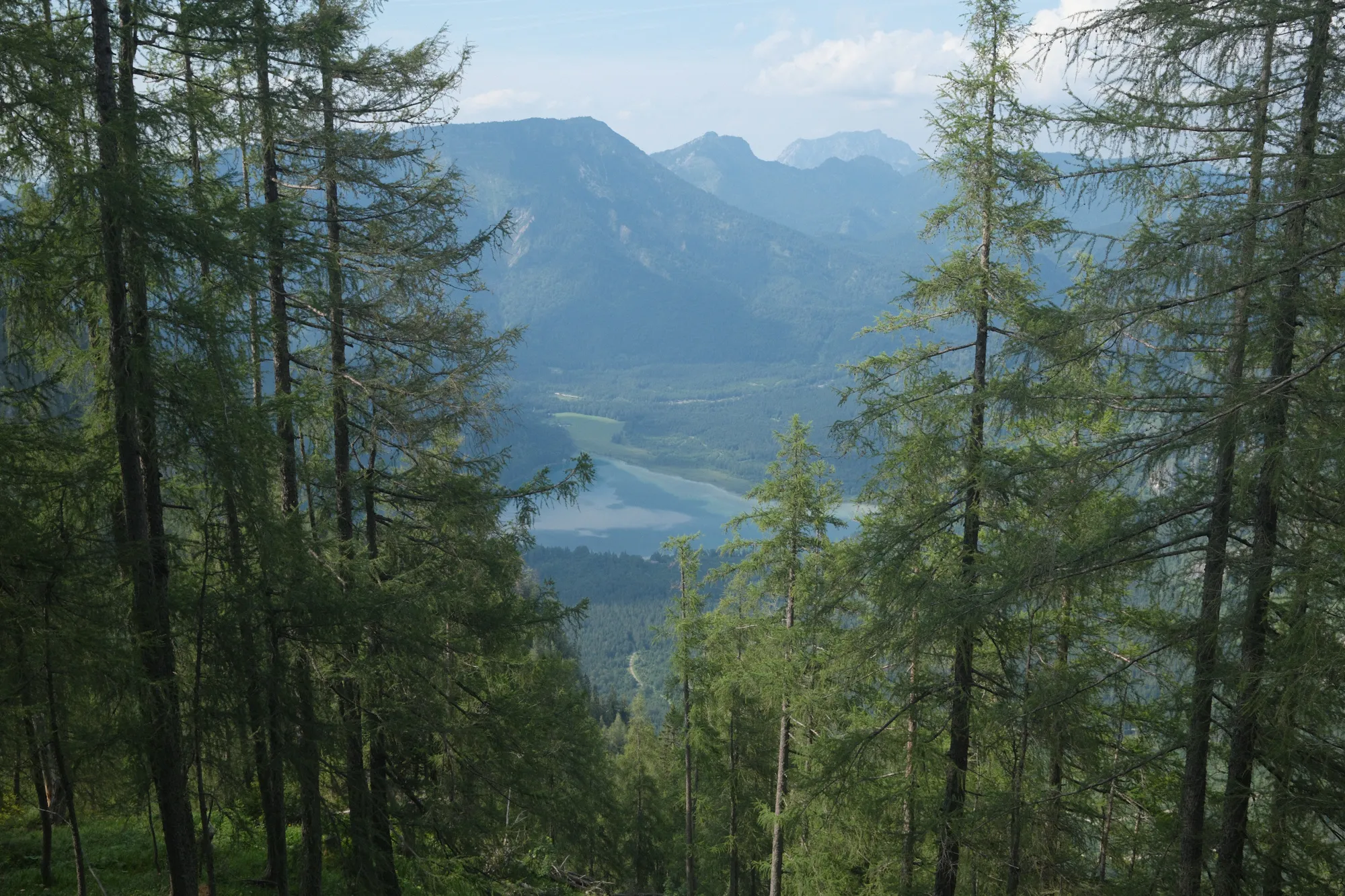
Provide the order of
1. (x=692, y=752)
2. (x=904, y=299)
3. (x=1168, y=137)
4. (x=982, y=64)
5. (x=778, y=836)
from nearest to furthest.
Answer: (x=1168, y=137) → (x=982, y=64) → (x=904, y=299) → (x=778, y=836) → (x=692, y=752)

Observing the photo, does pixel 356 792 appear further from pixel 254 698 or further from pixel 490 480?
pixel 490 480

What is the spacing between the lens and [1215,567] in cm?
536

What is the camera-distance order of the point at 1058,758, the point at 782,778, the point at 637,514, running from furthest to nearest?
the point at 637,514, the point at 782,778, the point at 1058,758

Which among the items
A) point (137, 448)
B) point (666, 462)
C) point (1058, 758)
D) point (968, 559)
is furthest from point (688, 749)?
point (666, 462)

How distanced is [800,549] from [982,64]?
21.2 feet

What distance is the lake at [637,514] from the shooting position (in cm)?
14238

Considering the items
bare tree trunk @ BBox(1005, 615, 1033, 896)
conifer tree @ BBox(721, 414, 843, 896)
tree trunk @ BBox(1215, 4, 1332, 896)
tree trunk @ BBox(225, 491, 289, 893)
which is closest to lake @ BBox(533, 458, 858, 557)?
conifer tree @ BBox(721, 414, 843, 896)

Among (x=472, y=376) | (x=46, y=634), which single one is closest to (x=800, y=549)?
(x=472, y=376)

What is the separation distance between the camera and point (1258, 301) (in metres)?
4.60

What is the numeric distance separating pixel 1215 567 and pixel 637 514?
155 meters

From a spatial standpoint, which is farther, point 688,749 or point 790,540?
point 688,749

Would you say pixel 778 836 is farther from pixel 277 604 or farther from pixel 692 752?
pixel 277 604

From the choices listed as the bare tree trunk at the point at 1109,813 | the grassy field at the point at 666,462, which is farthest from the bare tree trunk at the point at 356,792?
the grassy field at the point at 666,462

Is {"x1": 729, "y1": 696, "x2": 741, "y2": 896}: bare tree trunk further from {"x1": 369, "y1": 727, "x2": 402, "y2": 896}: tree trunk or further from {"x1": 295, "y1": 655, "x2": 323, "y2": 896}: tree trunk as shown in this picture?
{"x1": 295, "y1": 655, "x2": 323, "y2": 896}: tree trunk
